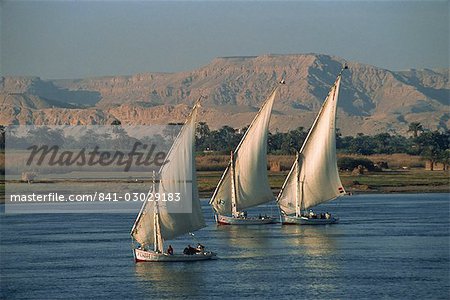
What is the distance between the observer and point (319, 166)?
83.4 meters

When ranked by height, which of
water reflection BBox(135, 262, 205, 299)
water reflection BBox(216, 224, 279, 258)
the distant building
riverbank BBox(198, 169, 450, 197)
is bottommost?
water reflection BBox(135, 262, 205, 299)

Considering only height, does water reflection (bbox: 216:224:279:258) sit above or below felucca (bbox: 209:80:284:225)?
below

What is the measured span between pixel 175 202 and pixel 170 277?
4.64 meters

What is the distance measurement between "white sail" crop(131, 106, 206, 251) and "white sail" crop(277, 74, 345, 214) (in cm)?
2530

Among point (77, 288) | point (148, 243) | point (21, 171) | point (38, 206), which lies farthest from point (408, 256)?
point (21, 171)

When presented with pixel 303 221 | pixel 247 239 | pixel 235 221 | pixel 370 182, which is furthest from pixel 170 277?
pixel 370 182

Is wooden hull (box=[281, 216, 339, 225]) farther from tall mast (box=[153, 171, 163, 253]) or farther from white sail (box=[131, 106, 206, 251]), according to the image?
tall mast (box=[153, 171, 163, 253])

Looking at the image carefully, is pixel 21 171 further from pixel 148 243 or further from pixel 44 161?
pixel 148 243

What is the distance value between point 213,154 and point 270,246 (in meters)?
91.4

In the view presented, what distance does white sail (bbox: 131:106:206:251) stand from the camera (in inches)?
2293

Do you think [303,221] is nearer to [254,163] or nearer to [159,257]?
[254,163]

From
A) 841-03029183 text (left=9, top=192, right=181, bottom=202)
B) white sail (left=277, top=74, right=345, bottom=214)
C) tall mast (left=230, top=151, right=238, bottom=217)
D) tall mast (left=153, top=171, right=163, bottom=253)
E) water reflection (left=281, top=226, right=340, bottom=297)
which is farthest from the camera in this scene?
841-03029183 text (left=9, top=192, right=181, bottom=202)

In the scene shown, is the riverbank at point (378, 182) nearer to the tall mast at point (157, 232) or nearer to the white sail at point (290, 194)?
the white sail at point (290, 194)

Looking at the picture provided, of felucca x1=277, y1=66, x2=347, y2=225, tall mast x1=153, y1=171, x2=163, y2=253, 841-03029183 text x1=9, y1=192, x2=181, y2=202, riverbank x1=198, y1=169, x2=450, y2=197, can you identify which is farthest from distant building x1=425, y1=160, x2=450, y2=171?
tall mast x1=153, y1=171, x2=163, y2=253
